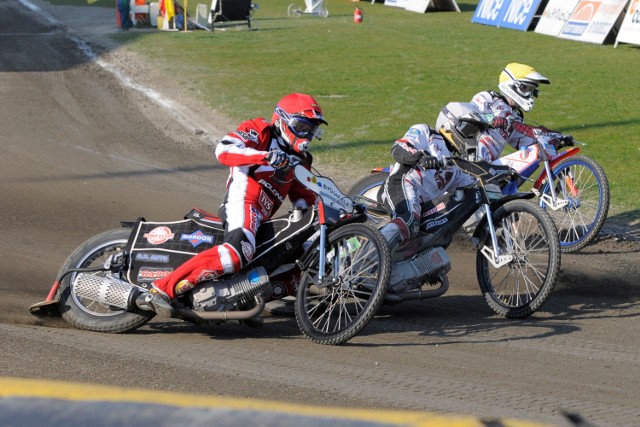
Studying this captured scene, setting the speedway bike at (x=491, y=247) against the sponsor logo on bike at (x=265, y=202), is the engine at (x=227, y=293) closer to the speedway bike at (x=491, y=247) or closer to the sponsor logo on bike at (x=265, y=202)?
the sponsor logo on bike at (x=265, y=202)

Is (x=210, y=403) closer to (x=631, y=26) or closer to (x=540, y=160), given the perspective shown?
(x=540, y=160)

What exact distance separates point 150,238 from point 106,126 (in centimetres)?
873

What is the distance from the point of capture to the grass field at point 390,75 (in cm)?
1429

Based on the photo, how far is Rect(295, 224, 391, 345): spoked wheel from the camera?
21.2 ft

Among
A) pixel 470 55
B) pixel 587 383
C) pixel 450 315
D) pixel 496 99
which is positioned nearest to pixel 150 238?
pixel 450 315

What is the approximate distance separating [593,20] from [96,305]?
2266 centimetres

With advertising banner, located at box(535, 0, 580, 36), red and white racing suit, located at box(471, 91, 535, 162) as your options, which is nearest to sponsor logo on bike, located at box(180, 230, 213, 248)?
red and white racing suit, located at box(471, 91, 535, 162)

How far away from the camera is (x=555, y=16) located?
2847 cm

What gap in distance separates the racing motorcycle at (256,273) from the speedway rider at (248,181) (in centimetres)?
11

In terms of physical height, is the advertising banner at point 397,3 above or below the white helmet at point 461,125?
below

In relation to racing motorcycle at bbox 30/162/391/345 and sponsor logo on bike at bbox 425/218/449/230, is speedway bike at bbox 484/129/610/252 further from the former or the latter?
racing motorcycle at bbox 30/162/391/345

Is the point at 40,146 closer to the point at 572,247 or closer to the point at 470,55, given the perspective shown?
the point at 572,247

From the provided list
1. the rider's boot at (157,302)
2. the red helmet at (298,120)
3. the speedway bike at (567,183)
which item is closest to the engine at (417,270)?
the red helmet at (298,120)

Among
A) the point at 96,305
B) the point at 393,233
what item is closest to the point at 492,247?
the point at 393,233
